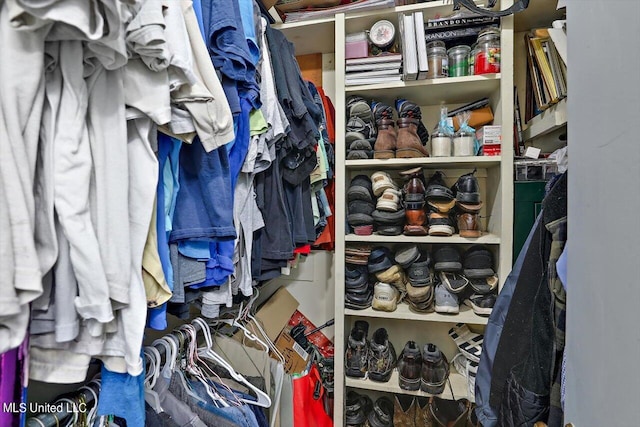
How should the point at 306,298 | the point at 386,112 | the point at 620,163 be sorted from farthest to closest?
the point at 306,298 < the point at 386,112 < the point at 620,163

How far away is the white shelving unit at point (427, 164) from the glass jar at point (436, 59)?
4 cm

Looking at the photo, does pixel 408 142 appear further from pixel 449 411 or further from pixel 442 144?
pixel 449 411

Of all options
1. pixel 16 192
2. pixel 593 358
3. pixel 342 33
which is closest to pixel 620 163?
pixel 593 358

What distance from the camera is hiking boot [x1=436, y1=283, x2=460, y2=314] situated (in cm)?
125

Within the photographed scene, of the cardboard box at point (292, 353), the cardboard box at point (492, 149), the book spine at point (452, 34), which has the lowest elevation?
the cardboard box at point (292, 353)

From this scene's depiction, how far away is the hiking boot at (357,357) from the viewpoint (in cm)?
134

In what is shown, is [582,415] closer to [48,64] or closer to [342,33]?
[48,64]

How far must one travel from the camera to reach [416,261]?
1.35m

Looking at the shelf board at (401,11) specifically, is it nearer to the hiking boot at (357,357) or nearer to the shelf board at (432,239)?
the shelf board at (432,239)

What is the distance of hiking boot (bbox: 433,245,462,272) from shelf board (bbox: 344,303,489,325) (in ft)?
0.56

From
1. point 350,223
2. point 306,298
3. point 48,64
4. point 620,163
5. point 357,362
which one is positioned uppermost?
point 48,64

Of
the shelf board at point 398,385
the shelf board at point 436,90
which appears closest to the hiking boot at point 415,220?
the shelf board at point 436,90

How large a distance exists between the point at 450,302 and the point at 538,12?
3.80 feet

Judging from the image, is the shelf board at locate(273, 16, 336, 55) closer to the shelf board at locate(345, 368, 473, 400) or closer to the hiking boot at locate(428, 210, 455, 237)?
the hiking boot at locate(428, 210, 455, 237)
